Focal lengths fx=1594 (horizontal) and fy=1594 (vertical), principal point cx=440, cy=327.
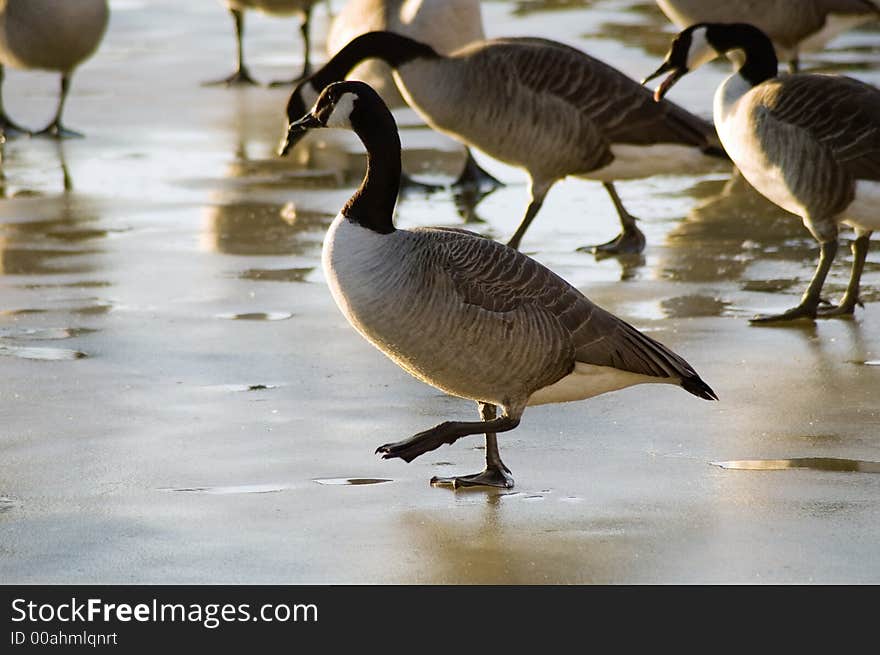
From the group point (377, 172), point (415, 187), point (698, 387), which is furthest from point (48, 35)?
point (698, 387)

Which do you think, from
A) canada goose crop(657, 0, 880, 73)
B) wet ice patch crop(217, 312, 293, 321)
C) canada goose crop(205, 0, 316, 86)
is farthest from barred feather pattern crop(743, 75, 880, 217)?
canada goose crop(205, 0, 316, 86)

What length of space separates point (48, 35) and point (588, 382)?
9.00 m

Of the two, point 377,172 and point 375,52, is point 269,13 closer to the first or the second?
point 375,52

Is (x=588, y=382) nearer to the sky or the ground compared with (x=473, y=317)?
nearer to the ground

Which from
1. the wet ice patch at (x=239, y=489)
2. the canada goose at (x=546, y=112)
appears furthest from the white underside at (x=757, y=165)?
the wet ice patch at (x=239, y=489)

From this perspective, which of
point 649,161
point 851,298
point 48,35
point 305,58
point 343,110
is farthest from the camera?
point 305,58

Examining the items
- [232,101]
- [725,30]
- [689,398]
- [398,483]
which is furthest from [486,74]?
[232,101]

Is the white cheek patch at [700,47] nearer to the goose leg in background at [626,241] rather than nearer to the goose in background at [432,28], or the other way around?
the goose leg in background at [626,241]

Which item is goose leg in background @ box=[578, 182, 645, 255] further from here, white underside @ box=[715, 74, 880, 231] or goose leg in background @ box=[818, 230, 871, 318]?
goose leg in background @ box=[818, 230, 871, 318]

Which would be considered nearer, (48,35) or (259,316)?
(259,316)

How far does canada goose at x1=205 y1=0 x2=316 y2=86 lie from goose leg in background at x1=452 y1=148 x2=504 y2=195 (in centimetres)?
464

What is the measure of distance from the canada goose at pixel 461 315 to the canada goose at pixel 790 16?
811 centimetres

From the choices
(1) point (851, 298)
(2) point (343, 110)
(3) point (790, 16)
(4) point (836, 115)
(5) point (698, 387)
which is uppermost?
(2) point (343, 110)

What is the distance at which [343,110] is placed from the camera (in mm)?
5520
